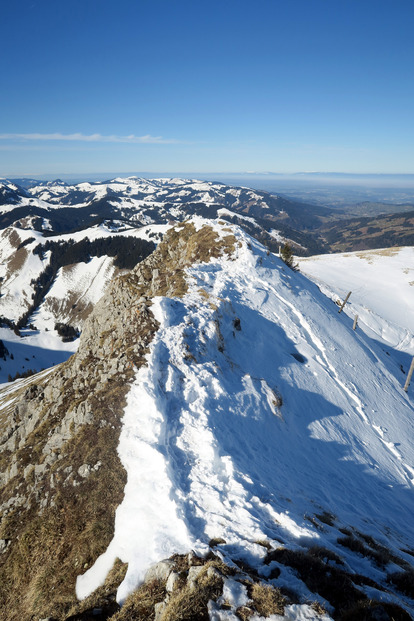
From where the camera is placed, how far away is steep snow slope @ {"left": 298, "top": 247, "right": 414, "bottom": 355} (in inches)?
2579

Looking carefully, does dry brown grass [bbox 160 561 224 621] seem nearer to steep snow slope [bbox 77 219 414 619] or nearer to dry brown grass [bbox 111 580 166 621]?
steep snow slope [bbox 77 219 414 619]

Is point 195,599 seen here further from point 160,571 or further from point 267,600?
point 160,571

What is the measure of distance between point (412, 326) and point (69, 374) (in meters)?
78.5

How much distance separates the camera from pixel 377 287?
94.7 m

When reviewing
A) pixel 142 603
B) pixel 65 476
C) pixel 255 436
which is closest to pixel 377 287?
pixel 255 436

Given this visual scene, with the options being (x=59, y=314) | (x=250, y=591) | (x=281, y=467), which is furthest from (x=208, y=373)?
(x=59, y=314)

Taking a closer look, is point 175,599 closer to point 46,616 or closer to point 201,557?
point 201,557

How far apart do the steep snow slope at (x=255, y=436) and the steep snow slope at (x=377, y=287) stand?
3203 cm

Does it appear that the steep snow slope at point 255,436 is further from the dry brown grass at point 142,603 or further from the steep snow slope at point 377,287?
the steep snow slope at point 377,287

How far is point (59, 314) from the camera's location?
180 m

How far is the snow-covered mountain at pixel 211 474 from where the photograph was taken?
9000 mm

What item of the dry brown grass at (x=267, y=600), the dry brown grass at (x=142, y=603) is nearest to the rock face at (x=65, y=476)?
the dry brown grass at (x=142, y=603)

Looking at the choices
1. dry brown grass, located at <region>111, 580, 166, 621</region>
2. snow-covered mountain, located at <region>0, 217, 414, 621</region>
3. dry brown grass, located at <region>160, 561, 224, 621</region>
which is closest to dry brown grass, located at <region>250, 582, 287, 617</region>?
snow-covered mountain, located at <region>0, 217, 414, 621</region>

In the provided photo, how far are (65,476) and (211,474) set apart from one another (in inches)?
305
